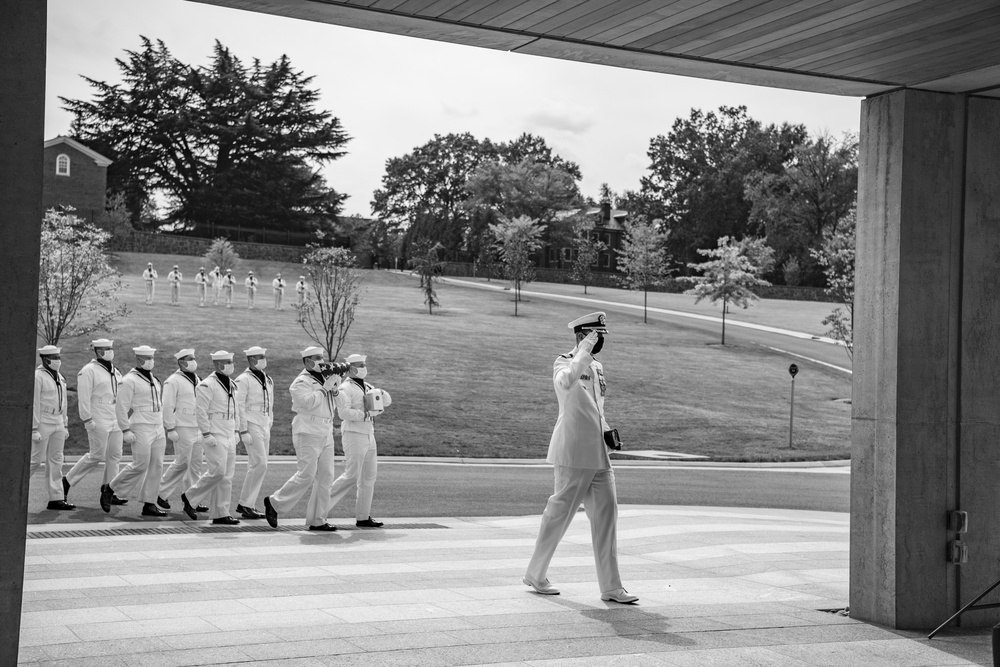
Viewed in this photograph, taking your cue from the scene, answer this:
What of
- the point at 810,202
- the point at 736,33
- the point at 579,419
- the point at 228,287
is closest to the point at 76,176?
the point at 228,287

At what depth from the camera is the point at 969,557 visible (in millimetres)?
7773

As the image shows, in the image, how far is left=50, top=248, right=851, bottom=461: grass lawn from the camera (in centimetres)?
2720

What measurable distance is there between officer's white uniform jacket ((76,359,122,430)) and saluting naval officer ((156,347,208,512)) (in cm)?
121

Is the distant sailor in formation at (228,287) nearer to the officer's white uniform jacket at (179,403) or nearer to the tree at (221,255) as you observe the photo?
the tree at (221,255)

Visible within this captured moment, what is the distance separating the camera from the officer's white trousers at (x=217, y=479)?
43.7 ft

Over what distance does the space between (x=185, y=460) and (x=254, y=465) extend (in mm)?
1379

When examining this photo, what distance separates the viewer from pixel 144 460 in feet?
47.4

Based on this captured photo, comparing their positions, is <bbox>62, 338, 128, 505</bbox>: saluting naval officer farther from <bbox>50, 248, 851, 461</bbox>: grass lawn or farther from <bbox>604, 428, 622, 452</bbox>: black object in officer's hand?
<bbox>604, 428, 622, 452</bbox>: black object in officer's hand

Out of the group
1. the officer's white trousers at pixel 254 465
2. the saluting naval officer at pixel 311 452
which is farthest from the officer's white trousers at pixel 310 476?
the officer's white trousers at pixel 254 465

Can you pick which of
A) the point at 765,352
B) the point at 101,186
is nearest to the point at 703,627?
the point at 765,352

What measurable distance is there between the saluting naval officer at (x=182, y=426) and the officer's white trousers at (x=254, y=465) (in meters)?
0.90

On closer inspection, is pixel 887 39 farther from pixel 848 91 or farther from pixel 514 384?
pixel 514 384

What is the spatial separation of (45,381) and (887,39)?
1281cm

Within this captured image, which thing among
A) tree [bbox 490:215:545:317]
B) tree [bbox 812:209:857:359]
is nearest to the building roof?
tree [bbox 490:215:545:317]
